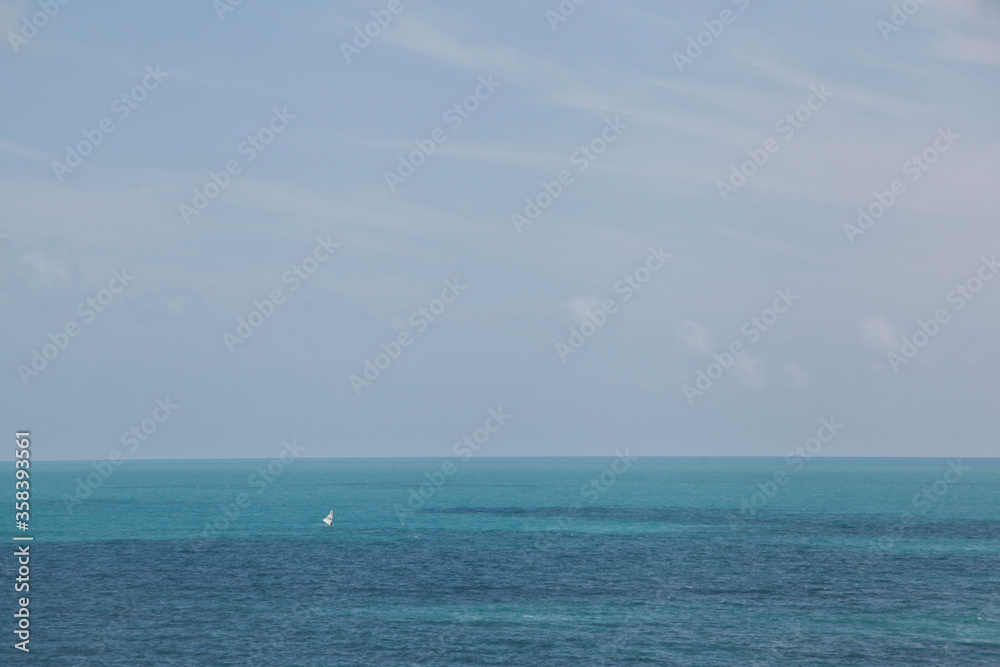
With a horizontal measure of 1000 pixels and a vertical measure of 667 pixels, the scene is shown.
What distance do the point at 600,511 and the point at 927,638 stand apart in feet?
321

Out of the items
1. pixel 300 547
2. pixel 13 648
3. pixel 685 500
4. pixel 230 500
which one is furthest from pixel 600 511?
pixel 13 648

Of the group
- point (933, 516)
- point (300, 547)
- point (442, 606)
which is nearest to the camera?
point (442, 606)

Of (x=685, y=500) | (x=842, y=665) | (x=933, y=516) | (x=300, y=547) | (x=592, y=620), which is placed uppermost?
(x=685, y=500)

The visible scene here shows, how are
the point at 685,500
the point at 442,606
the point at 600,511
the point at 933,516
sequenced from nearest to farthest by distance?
the point at 442,606
the point at 933,516
the point at 600,511
the point at 685,500

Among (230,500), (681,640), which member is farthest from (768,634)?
(230,500)

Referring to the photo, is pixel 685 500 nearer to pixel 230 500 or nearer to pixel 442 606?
pixel 230 500

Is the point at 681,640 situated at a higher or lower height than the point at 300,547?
lower

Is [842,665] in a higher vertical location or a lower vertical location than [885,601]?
lower

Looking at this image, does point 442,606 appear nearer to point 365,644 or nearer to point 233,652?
point 365,644

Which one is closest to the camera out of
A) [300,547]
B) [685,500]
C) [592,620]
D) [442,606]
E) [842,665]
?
[842,665]

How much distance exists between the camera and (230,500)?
650ft

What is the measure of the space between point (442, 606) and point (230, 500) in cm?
14008

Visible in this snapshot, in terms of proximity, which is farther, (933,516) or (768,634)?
(933,516)

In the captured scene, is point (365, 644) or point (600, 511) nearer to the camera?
point (365, 644)
